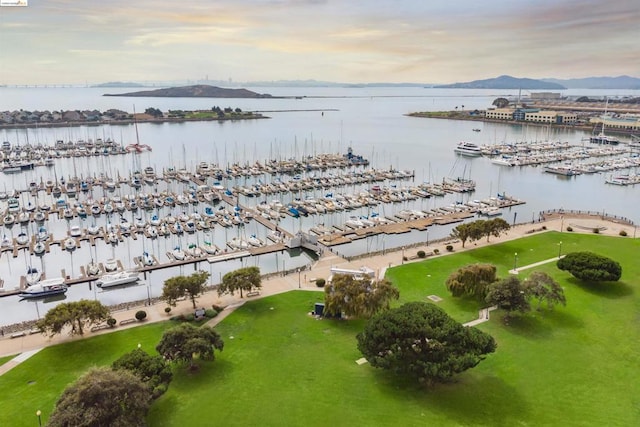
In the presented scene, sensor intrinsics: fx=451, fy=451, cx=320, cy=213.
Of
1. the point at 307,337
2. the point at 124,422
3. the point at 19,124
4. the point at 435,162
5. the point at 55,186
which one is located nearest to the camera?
the point at 124,422

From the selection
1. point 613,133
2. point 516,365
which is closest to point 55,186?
point 516,365

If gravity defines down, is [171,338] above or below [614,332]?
above

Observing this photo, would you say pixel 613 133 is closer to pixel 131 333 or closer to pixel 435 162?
pixel 435 162

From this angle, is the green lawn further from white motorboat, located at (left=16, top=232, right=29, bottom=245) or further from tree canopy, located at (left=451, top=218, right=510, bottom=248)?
tree canopy, located at (left=451, top=218, right=510, bottom=248)

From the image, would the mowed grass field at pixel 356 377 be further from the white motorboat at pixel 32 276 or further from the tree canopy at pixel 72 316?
the white motorboat at pixel 32 276

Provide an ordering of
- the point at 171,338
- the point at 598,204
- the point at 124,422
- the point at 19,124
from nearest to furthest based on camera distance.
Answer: the point at 124,422 → the point at 171,338 → the point at 598,204 → the point at 19,124

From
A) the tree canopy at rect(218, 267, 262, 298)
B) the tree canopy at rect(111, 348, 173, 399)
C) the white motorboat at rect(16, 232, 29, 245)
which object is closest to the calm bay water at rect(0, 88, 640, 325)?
the white motorboat at rect(16, 232, 29, 245)

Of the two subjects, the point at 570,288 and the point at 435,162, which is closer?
the point at 570,288
